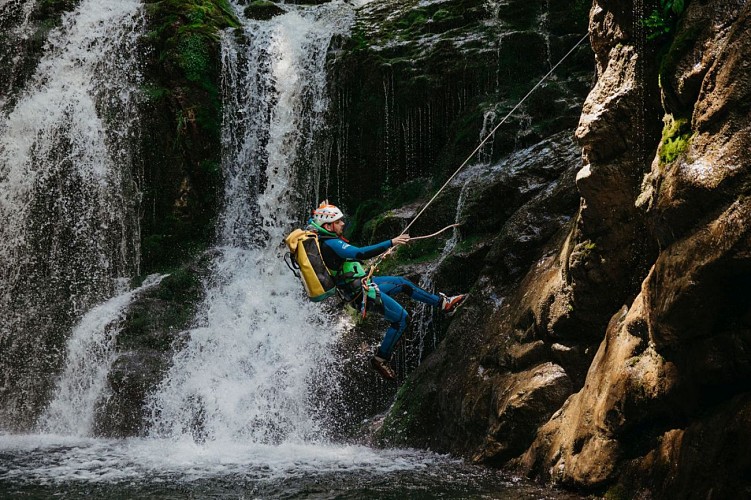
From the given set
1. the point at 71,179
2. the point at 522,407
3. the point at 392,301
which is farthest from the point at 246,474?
the point at 71,179

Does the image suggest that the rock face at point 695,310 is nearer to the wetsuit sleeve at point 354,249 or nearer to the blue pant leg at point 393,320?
the wetsuit sleeve at point 354,249

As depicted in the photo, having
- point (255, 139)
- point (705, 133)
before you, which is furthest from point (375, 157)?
point (705, 133)

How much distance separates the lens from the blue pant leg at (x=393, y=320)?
9477 mm

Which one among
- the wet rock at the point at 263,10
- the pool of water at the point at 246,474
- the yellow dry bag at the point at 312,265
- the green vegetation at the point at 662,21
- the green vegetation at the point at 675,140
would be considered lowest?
the pool of water at the point at 246,474

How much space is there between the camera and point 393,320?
9.55 metres

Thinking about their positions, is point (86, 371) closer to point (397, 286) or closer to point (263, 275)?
point (263, 275)

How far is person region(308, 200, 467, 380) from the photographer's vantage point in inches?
359

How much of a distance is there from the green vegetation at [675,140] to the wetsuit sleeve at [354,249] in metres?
3.90

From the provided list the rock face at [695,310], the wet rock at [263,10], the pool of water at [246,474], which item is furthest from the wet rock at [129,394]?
the wet rock at [263,10]

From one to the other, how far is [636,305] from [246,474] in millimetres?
4723

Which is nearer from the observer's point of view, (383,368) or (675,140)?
(675,140)

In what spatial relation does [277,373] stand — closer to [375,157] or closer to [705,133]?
[375,157]

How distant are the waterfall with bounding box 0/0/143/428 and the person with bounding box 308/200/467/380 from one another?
8.66 meters

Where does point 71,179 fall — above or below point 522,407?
above
